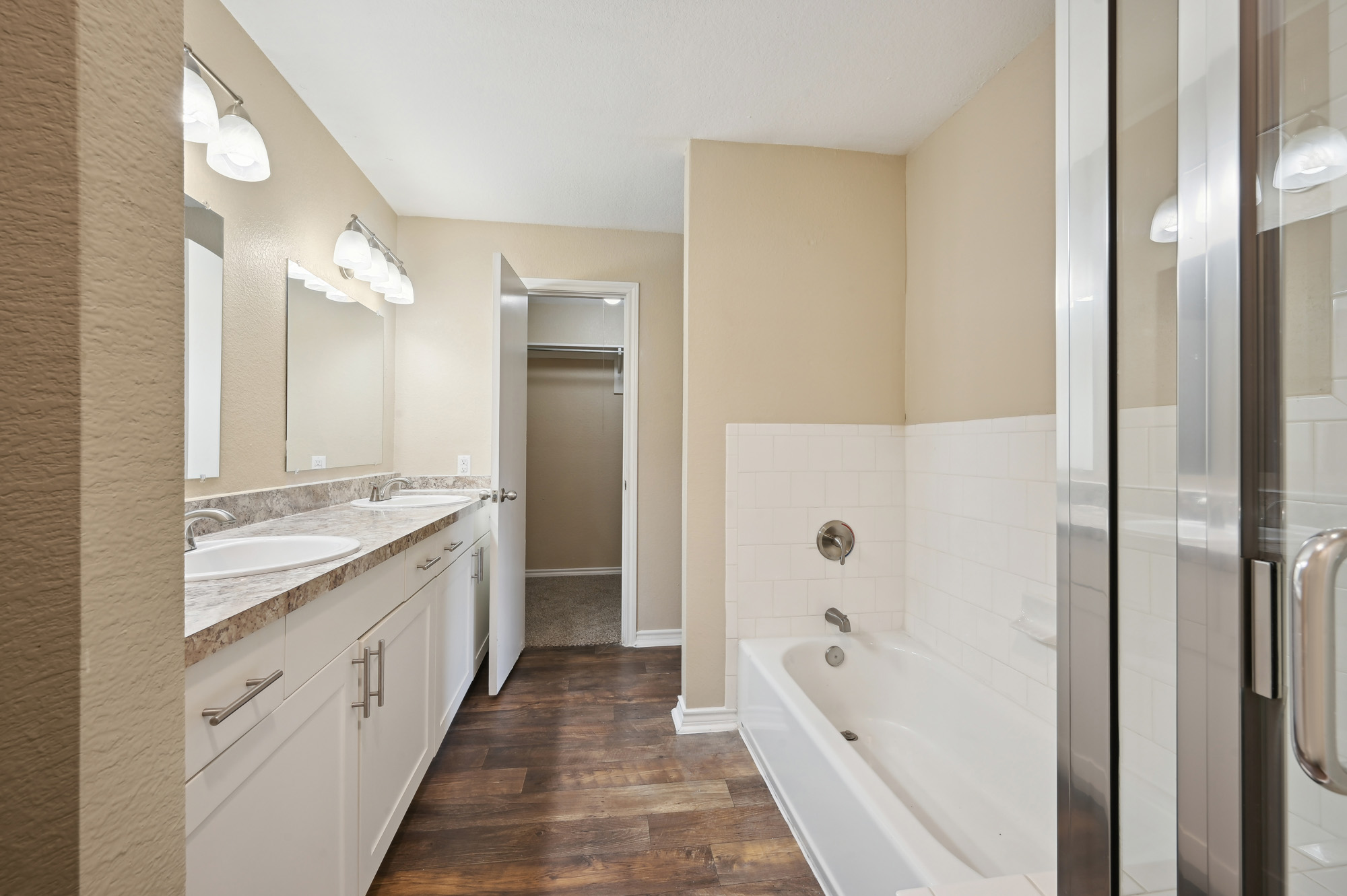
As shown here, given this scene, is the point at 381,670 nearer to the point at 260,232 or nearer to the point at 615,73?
the point at 260,232

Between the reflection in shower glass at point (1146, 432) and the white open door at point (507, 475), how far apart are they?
2.29m

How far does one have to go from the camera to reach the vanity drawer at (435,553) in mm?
1628

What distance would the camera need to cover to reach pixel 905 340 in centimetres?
229

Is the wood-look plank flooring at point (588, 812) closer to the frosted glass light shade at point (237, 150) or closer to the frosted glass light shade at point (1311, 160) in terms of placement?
the frosted glass light shade at point (1311, 160)

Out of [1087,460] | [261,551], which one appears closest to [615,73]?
[261,551]

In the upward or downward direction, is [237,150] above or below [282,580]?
above

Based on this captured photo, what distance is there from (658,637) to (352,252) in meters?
2.45

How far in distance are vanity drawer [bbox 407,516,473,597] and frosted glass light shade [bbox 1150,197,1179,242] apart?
5.65ft

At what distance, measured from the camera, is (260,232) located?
5.87 feet

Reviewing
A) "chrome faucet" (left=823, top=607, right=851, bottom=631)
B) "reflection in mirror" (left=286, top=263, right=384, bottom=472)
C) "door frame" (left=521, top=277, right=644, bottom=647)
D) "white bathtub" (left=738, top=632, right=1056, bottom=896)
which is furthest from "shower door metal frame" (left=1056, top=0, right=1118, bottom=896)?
Result: "door frame" (left=521, top=277, right=644, bottom=647)

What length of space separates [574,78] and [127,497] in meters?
1.96

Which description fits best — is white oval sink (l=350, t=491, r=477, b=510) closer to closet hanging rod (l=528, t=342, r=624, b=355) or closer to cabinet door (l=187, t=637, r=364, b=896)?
cabinet door (l=187, t=637, r=364, b=896)

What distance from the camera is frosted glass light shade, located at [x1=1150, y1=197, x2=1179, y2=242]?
0.39 m

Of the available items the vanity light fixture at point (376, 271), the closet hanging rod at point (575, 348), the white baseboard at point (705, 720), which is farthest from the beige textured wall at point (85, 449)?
the closet hanging rod at point (575, 348)
